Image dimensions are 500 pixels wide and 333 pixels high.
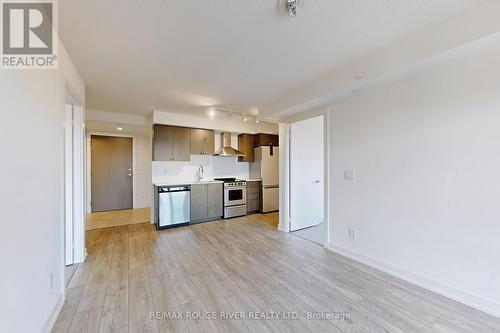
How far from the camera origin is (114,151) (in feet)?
19.9

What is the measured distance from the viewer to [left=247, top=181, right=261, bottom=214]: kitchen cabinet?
18.1 ft

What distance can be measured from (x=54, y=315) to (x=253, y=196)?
4.26 meters

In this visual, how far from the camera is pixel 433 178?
7.07ft

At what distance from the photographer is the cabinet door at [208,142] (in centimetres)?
513

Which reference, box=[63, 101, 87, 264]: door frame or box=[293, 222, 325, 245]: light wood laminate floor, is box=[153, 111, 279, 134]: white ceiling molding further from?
box=[293, 222, 325, 245]: light wood laminate floor

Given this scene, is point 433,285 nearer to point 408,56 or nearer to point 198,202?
point 408,56

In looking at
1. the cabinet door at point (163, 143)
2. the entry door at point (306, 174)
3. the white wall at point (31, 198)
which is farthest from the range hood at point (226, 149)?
the white wall at point (31, 198)

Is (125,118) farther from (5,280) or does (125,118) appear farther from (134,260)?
(5,280)

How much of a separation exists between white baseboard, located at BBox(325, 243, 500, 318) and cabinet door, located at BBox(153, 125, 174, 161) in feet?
12.8

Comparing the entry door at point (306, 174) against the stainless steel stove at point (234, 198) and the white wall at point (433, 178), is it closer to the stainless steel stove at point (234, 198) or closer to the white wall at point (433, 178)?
the white wall at point (433, 178)

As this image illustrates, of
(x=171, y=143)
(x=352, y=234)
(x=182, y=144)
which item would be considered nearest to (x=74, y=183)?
(x=171, y=143)

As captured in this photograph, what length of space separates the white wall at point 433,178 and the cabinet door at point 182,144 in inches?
134

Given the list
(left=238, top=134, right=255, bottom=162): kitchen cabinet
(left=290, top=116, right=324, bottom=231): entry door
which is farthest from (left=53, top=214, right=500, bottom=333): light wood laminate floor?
(left=238, top=134, right=255, bottom=162): kitchen cabinet

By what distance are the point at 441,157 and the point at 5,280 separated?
342 cm
